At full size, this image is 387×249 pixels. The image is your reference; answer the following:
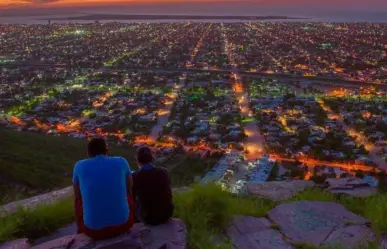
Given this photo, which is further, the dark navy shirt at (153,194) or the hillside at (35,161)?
the hillside at (35,161)

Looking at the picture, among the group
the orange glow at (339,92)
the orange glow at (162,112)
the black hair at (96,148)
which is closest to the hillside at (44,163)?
the black hair at (96,148)

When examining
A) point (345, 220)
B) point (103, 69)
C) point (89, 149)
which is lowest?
point (103, 69)

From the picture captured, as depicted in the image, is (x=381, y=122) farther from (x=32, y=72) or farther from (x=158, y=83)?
(x=32, y=72)

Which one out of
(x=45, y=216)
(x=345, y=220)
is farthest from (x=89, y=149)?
(x=345, y=220)

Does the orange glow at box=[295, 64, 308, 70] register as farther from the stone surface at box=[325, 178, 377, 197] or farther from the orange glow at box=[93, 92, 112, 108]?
the stone surface at box=[325, 178, 377, 197]

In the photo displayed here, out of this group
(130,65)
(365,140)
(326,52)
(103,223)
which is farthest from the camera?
(326,52)

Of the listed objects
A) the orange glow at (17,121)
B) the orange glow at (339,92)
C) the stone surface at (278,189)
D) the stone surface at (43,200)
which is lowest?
the orange glow at (17,121)

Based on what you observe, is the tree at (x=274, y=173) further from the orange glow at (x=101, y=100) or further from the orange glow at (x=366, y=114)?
the orange glow at (x=101, y=100)
